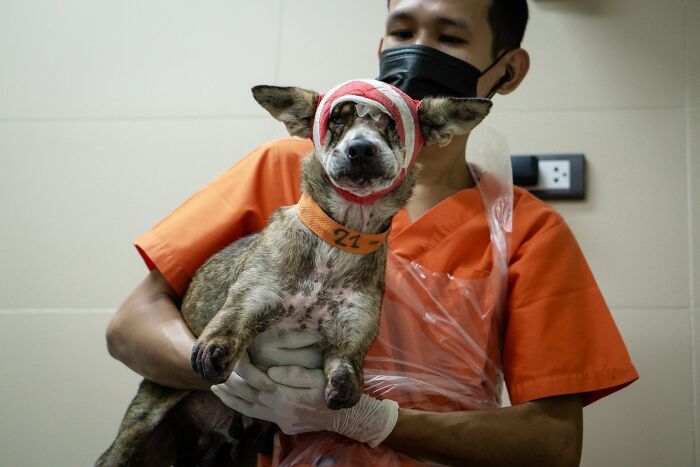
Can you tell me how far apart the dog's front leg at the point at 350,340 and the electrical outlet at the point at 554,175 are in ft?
3.41

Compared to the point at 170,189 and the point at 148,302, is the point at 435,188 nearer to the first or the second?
the point at 148,302

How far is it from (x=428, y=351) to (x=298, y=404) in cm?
31

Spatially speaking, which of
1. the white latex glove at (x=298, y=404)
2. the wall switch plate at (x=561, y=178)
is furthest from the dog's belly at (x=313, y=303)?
the wall switch plate at (x=561, y=178)

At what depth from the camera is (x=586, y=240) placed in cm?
207

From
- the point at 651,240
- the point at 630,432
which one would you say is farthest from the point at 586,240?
the point at 630,432

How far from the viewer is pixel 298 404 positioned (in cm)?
125

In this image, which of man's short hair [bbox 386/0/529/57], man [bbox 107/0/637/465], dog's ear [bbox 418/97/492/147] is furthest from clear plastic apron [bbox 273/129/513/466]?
man's short hair [bbox 386/0/529/57]

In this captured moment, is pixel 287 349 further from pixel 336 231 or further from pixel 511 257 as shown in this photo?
pixel 511 257

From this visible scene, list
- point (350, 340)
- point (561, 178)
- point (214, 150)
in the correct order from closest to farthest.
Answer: point (350, 340), point (561, 178), point (214, 150)

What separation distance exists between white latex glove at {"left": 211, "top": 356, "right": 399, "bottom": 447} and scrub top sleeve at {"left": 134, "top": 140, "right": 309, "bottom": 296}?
0.37 metres

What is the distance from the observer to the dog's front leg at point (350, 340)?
1.13 metres

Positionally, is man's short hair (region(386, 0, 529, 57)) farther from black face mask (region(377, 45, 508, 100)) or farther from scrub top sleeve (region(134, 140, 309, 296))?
scrub top sleeve (region(134, 140, 309, 296))

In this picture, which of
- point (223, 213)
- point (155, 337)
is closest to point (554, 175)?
point (223, 213)

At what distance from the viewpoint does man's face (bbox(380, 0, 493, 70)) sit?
5.29 ft
